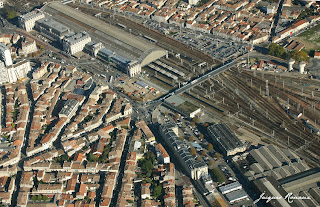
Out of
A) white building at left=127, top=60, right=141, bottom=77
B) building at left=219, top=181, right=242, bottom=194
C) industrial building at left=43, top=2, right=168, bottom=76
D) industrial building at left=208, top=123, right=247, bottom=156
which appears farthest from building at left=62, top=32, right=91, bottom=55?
building at left=219, top=181, right=242, bottom=194

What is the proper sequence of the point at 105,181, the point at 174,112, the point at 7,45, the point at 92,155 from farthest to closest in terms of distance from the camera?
the point at 7,45 < the point at 174,112 < the point at 92,155 < the point at 105,181

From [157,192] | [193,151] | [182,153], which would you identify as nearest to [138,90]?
[193,151]

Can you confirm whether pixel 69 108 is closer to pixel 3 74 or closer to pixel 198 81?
pixel 3 74

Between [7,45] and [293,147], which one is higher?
[293,147]

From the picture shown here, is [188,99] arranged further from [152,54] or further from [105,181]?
[105,181]

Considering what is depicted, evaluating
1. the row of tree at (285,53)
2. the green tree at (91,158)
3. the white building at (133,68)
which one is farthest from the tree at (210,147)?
the row of tree at (285,53)

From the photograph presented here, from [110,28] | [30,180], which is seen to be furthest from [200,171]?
[110,28]

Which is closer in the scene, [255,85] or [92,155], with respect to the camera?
[92,155]

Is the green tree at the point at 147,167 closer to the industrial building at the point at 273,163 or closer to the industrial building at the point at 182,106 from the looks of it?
the industrial building at the point at 273,163
